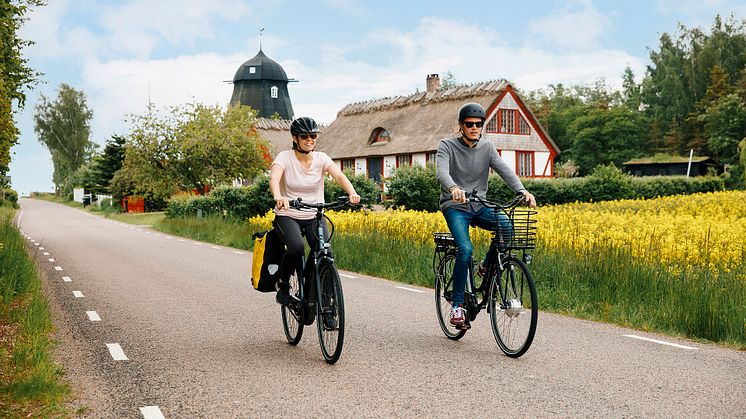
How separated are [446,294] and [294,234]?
1542 mm

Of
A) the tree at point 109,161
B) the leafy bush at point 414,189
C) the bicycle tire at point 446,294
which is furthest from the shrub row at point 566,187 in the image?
the tree at point 109,161

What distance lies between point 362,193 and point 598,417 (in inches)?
900

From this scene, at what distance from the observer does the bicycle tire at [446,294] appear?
22.5 feet

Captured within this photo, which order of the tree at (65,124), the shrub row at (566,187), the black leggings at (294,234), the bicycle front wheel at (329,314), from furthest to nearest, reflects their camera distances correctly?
1. the tree at (65,124)
2. the shrub row at (566,187)
3. the black leggings at (294,234)
4. the bicycle front wheel at (329,314)

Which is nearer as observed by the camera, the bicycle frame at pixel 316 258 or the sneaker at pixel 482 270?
the bicycle frame at pixel 316 258

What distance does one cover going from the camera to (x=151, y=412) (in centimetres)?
469

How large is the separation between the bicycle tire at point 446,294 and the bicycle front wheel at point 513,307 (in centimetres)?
56

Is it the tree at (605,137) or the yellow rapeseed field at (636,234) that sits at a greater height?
the tree at (605,137)

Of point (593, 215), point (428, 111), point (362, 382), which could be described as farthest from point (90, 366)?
point (428, 111)

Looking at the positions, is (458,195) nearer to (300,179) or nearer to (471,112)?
(471,112)

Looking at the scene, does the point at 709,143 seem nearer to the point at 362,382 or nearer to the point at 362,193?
the point at 362,193

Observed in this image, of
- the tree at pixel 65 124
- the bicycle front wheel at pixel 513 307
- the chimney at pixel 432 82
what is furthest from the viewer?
the tree at pixel 65 124

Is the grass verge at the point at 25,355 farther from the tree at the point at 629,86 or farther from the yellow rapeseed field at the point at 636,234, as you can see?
the tree at the point at 629,86

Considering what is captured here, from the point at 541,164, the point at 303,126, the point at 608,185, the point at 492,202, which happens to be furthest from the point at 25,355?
the point at 541,164
